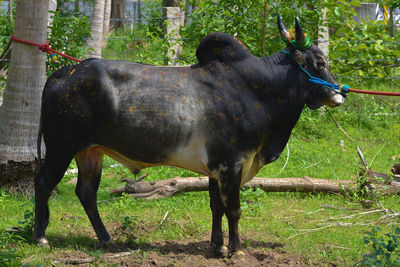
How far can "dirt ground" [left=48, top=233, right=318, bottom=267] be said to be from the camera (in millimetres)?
4754

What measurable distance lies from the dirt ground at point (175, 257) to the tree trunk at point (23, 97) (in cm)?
192

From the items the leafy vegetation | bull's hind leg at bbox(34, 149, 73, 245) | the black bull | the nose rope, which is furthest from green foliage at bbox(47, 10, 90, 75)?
the nose rope

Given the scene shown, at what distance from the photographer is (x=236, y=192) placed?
4824 mm

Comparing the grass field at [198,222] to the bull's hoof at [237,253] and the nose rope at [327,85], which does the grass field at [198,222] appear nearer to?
the bull's hoof at [237,253]

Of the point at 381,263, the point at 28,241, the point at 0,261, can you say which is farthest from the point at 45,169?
the point at 381,263

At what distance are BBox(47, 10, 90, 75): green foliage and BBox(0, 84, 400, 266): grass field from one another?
1601 millimetres

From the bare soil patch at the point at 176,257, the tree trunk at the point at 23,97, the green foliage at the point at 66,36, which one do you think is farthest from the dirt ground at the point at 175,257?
the green foliage at the point at 66,36

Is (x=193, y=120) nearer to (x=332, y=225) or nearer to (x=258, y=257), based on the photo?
(x=258, y=257)

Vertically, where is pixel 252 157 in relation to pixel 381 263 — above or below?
above

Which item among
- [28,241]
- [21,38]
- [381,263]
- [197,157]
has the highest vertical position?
[21,38]

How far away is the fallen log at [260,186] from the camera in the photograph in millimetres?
6758

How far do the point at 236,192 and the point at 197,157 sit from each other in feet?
1.53

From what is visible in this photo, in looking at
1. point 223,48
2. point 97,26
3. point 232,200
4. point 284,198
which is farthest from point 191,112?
point 97,26

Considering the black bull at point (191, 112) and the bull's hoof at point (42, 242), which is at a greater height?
the black bull at point (191, 112)
